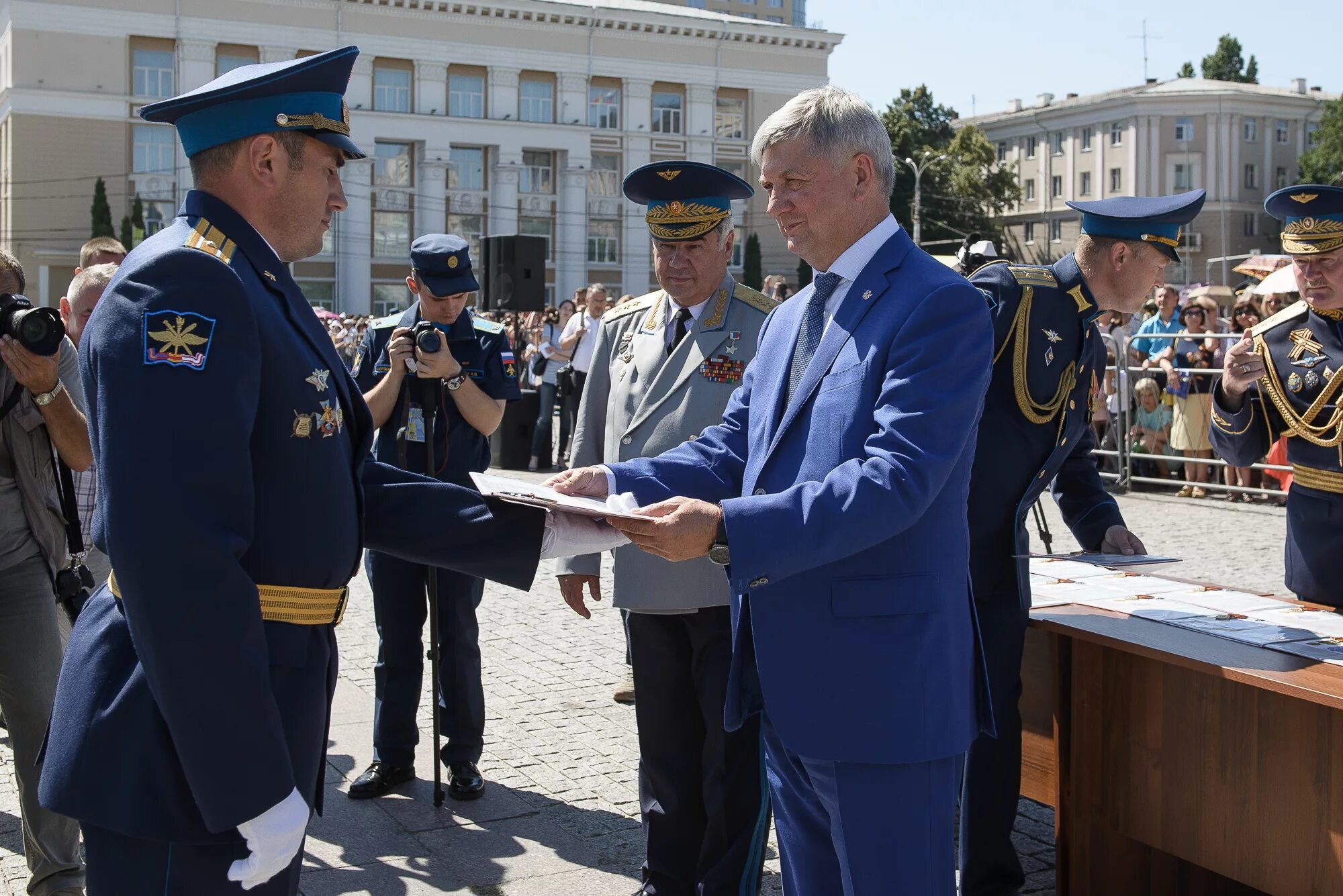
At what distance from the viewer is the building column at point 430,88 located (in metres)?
65.2

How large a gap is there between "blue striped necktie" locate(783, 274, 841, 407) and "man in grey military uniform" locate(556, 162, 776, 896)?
125 centimetres

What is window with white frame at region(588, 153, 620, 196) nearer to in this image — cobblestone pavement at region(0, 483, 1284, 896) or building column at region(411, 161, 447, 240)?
building column at region(411, 161, 447, 240)

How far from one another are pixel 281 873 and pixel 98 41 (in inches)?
2578

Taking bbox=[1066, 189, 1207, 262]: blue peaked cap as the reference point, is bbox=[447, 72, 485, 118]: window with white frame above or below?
above

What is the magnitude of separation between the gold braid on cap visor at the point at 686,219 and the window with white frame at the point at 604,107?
66.5 meters

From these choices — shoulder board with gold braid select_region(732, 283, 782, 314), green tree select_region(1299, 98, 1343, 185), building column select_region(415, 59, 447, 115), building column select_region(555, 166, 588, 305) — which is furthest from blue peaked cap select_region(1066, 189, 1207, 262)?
green tree select_region(1299, 98, 1343, 185)

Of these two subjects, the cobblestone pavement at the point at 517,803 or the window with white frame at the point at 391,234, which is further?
the window with white frame at the point at 391,234

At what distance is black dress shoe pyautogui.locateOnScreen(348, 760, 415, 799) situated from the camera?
5227 mm

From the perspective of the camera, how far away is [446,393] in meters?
5.58

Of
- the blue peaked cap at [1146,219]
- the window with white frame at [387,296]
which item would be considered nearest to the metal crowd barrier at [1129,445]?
the blue peaked cap at [1146,219]

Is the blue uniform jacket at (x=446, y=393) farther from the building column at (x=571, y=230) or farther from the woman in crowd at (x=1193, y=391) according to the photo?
the building column at (x=571, y=230)

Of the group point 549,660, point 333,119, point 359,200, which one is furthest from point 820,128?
point 359,200

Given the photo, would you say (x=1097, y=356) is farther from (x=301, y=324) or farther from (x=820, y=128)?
(x=301, y=324)

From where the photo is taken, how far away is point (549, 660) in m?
7.38
